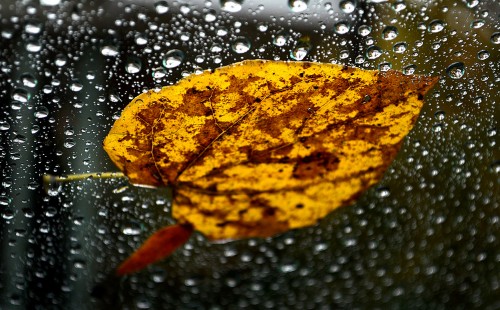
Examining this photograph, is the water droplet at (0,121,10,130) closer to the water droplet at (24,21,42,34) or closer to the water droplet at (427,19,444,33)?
the water droplet at (24,21,42,34)

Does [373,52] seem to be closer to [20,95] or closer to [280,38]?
[280,38]

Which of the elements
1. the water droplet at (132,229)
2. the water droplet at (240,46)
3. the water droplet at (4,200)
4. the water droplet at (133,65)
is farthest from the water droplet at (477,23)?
the water droplet at (4,200)

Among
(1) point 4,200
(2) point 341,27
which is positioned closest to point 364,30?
(2) point 341,27

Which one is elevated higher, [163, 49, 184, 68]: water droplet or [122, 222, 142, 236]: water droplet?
[163, 49, 184, 68]: water droplet

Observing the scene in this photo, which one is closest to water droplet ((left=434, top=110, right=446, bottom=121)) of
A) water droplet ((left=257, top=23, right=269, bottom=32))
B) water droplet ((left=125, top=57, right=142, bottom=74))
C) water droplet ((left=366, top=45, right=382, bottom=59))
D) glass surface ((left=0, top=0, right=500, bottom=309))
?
glass surface ((left=0, top=0, right=500, bottom=309))

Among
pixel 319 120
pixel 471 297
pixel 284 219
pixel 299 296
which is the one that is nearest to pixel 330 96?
pixel 319 120
